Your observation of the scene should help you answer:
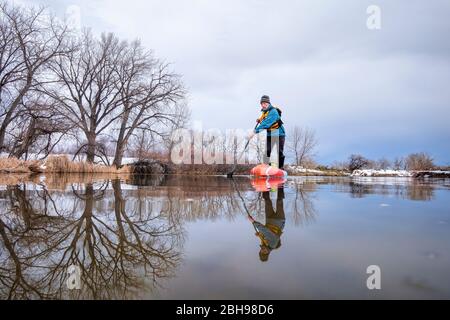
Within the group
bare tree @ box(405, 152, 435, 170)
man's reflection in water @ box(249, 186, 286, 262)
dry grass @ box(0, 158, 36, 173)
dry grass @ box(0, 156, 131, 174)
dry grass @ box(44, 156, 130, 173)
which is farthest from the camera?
bare tree @ box(405, 152, 435, 170)

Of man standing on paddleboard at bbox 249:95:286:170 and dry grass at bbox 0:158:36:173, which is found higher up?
man standing on paddleboard at bbox 249:95:286:170

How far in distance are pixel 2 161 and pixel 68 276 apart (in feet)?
45.4

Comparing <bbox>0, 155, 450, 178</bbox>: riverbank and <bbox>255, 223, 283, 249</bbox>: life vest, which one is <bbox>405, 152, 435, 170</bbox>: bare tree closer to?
<bbox>0, 155, 450, 178</bbox>: riverbank

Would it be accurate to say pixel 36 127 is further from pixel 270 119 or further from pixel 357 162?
pixel 357 162

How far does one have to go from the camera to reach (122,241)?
5.78ft

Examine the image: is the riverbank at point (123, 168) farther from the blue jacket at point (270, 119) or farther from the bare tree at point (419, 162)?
the blue jacket at point (270, 119)

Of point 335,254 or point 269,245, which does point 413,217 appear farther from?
point 269,245

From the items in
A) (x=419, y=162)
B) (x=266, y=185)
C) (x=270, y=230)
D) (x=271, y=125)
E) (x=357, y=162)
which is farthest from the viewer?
(x=357, y=162)

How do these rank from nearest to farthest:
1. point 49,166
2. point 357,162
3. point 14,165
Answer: point 14,165
point 49,166
point 357,162

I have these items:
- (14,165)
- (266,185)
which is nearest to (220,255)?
(266,185)

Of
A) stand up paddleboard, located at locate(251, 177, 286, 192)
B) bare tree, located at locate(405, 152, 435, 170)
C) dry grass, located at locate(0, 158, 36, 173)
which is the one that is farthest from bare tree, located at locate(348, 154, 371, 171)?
dry grass, located at locate(0, 158, 36, 173)

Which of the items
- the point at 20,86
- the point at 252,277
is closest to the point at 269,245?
the point at 252,277

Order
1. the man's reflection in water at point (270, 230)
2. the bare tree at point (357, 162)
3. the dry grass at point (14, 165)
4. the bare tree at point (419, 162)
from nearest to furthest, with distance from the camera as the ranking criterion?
the man's reflection in water at point (270, 230), the dry grass at point (14, 165), the bare tree at point (419, 162), the bare tree at point (357, 162)

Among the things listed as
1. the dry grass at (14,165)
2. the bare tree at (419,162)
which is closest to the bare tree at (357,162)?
the bare tree at (419,162)
